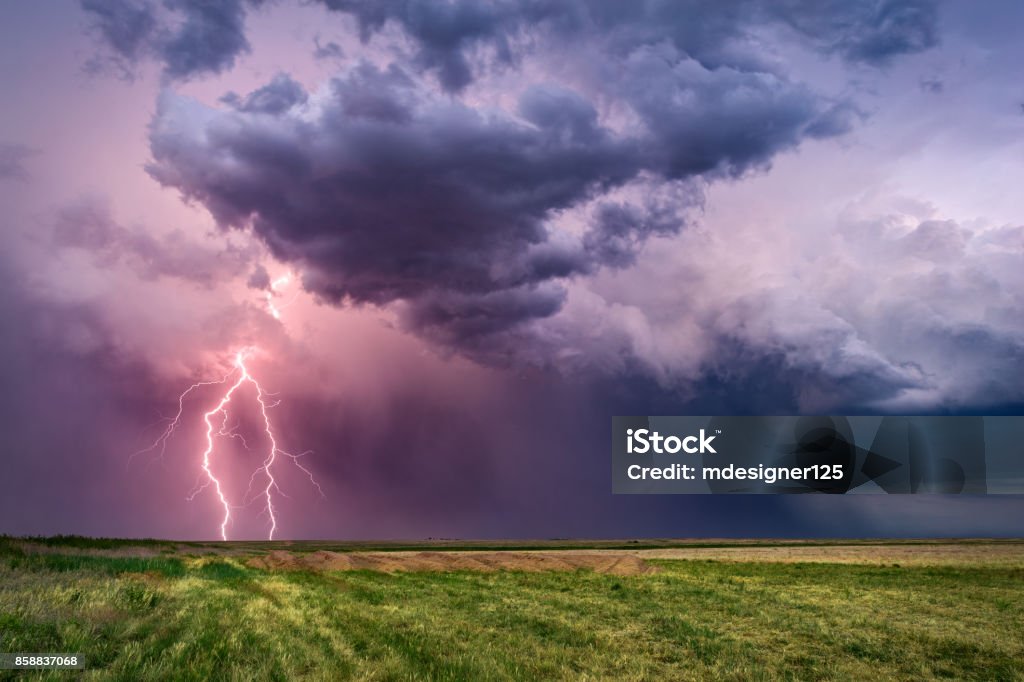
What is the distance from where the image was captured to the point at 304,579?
31312mm

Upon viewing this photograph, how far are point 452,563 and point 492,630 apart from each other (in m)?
33.7

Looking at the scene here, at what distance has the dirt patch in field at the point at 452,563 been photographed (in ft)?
143

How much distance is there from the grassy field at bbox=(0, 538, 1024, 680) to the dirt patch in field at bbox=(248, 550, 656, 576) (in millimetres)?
17218

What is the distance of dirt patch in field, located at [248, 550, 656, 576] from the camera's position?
4362cm

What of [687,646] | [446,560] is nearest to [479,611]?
[687,646]

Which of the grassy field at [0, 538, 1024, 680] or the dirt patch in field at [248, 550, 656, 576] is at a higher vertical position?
the grassy field at [0, 538, 1024, 680]

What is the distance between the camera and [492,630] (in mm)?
16953

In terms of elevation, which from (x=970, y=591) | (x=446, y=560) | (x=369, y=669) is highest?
(x=369, y=669)

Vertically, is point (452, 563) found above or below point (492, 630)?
below

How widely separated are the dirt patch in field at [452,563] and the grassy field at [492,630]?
1722cm

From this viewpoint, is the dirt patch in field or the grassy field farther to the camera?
the dirt patch in field

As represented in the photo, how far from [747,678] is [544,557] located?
38.4 m

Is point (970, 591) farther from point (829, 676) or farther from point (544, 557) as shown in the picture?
point (544, 557)

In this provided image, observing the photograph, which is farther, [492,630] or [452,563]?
[452,563]
